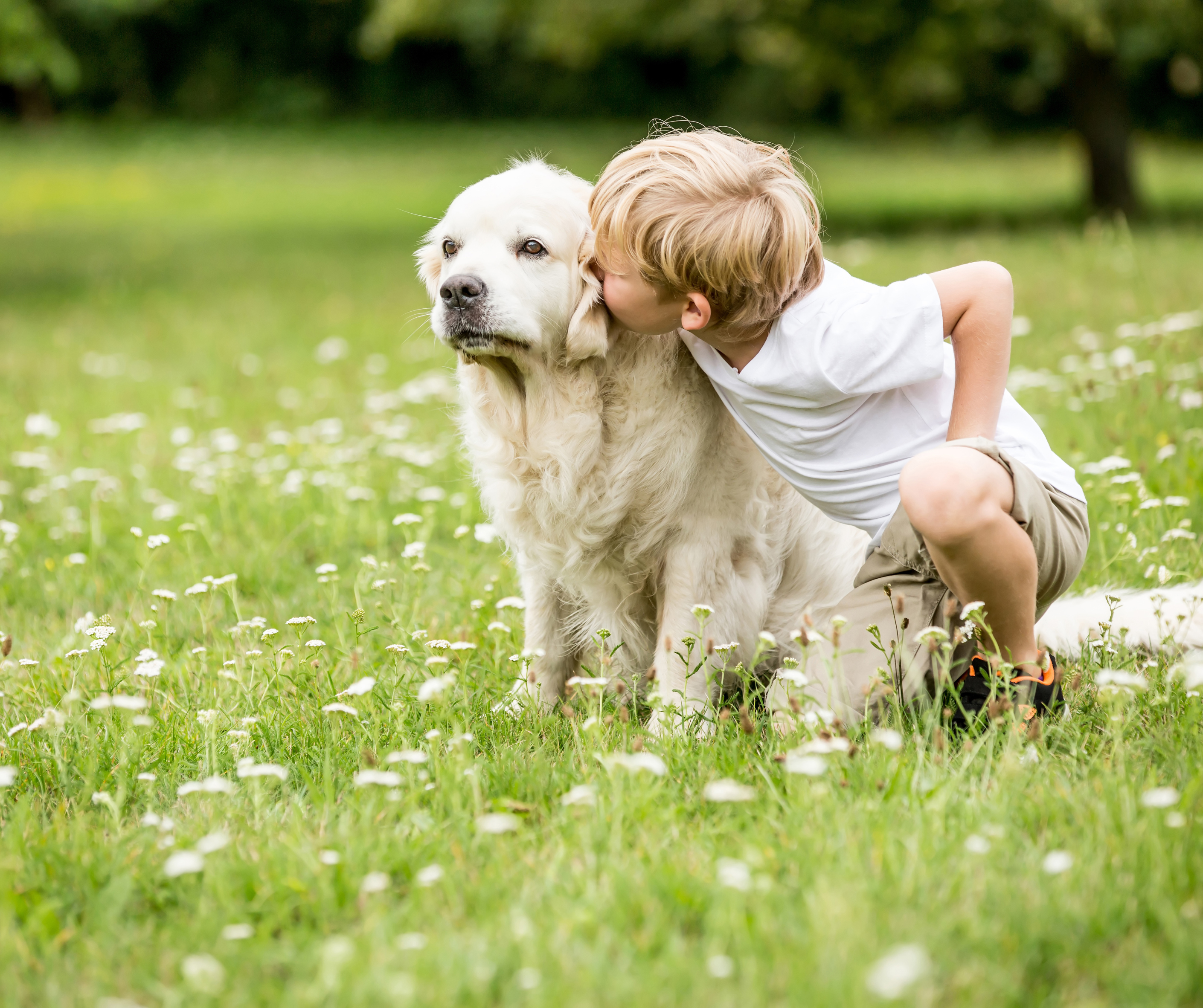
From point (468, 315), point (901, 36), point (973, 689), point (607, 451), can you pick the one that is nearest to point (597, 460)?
point (607, 451)

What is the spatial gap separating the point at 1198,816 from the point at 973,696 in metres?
0.78

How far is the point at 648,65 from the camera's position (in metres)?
33.2

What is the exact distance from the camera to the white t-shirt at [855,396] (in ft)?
8.57

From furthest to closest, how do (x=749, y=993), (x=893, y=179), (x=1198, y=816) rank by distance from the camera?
(x=893, y=179) < (x=1198, y=816) < (x=749, y=993)

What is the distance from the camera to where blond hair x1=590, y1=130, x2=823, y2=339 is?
262cm

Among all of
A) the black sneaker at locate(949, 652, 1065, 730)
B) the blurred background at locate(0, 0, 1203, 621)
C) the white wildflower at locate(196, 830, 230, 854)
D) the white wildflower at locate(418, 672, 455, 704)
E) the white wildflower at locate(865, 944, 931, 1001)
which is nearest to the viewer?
the white wildflower at locate(865, 944, 931, 1001)

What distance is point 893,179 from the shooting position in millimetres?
18672

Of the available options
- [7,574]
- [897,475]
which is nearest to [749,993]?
[897,475]

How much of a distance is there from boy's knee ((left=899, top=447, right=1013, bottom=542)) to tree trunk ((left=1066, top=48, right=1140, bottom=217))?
37.4 ft

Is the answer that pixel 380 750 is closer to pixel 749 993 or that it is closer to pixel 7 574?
pixel 749 993

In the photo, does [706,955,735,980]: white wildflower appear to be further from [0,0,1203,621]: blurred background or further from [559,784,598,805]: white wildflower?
[0,0,1203,621]: blurred background

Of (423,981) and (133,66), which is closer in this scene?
(423,981)

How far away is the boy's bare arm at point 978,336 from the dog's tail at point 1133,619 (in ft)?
1.59

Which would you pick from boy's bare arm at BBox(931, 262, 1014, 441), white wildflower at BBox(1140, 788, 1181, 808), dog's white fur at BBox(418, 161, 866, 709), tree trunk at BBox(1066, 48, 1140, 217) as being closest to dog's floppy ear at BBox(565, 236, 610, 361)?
dog's white fur at BBox(418, 161, 866, 709)
